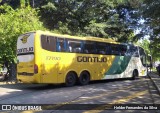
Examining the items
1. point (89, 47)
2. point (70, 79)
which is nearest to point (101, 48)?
point (89, 47)

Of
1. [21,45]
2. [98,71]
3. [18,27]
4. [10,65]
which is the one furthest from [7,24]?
[98,71]

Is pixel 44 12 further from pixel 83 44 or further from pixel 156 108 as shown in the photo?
pixel 156 108

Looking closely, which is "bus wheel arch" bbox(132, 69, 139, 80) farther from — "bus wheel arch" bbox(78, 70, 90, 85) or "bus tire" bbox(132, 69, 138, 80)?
"bus wheel arch" bbox(78, 70, 90, 85)

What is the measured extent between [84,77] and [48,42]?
429cm

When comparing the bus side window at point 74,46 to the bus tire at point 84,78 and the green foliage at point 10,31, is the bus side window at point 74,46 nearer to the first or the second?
the bus tire at point 84,78

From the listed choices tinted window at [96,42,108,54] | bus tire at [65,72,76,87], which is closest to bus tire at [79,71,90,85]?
bus tire at [65,72,76,87]

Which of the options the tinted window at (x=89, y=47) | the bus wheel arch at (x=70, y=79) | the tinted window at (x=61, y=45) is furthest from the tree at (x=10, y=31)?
the bus wheel arch at (x=70, y=79)

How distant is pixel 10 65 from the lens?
26641 mm

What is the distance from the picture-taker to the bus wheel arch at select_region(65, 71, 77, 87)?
1895 cm

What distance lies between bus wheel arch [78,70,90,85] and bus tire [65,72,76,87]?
516 millimetres

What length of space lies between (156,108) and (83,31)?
22.5 m

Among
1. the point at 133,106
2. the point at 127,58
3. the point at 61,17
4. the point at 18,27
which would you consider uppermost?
the point at 61,17

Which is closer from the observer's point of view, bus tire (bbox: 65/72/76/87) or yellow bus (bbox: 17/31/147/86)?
yellow bus (bbox: 17/31/147/86)

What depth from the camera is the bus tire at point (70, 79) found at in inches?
746
